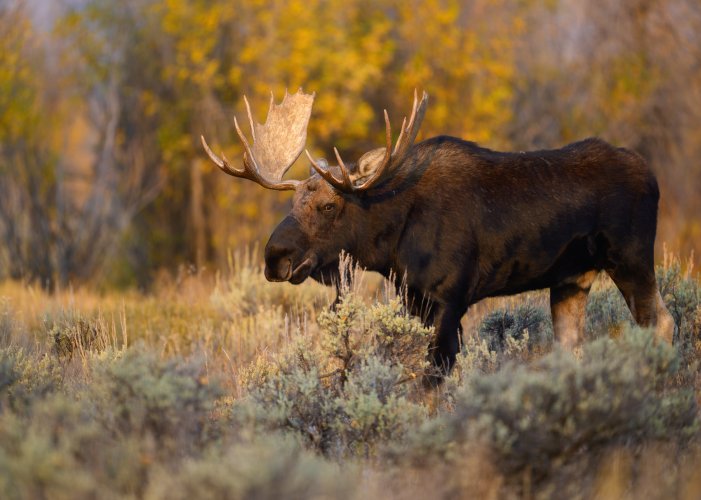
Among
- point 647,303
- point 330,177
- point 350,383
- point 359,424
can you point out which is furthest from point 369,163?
point 359,424

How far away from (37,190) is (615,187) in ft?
35.3

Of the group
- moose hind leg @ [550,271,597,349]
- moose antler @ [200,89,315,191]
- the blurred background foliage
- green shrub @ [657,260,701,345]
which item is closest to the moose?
moose hind leg @ [550,271,597,349]

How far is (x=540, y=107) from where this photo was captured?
20.2 m

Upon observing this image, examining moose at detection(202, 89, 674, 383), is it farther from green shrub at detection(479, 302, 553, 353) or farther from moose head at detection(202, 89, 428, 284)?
green shrub at detection(479, 302, 553, 353)

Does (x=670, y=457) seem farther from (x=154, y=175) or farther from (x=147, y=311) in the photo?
(x=154, y=175)

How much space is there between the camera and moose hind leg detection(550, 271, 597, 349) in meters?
6.86

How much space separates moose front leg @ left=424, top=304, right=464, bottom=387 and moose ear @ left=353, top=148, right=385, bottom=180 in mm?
1018

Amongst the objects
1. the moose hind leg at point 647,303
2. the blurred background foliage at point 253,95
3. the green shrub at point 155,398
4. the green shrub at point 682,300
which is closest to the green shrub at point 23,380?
the green shrub at point 155,398

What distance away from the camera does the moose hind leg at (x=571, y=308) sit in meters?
6.86

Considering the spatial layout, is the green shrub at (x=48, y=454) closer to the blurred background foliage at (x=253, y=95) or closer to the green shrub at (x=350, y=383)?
the green shrub at (x=350, y=383)

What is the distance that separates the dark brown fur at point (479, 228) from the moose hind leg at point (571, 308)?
0.17 metres

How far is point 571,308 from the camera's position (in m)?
6.94

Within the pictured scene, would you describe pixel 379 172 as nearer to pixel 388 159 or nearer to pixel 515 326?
pixel 388 159

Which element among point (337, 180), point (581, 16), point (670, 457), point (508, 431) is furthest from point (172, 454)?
point (581, 16)
